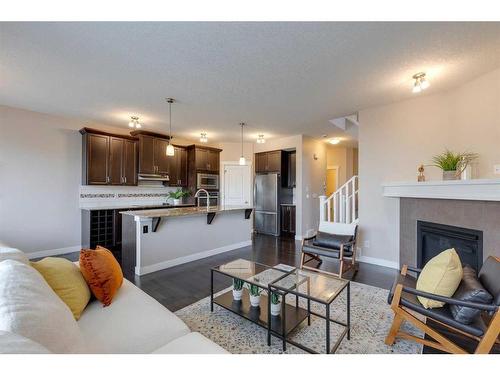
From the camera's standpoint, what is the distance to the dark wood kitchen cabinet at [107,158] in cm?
444

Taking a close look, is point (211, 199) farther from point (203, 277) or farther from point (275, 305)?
point (275, 305)

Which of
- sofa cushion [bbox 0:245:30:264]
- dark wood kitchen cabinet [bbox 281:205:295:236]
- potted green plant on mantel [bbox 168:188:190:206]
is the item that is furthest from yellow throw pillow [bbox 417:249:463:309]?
potted green plant on mantel [bbox 168:188:190:206]

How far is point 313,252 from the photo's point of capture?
11.2 feet

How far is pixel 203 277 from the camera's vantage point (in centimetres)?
319

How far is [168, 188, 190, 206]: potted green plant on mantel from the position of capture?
5.70 m

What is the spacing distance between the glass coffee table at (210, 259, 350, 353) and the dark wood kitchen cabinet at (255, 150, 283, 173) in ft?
13.6

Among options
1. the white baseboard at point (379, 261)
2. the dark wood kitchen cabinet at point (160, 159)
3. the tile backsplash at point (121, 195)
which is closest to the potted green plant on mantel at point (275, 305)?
the white baseboard at point (379, 261)

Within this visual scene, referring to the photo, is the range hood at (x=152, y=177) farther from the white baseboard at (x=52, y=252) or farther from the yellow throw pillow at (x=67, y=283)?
the yellow throw pillow at (x=67, y=283)

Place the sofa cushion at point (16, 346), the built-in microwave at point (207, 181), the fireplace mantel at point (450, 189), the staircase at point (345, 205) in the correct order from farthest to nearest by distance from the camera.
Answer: the built-in microwave at point (207, 181)
the staircase at point (345, 205)
the fireplace mantel at point (450, 189)
the sofa cushion at point (16, 346)

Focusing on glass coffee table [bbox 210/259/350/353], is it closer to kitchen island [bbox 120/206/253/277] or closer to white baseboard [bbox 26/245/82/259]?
kitchen island [bbox 120/206/253/277]

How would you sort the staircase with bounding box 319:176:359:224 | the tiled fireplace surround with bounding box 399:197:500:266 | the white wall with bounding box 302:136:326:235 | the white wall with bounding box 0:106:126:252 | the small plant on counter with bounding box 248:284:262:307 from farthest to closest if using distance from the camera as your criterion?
the white wall with bounding box 302:136:326:235 < the staircase with bounding box 319:176:359:224 < the white wall with bounding box 0:106:126:252 < the tiled fireplace surround with bounding box 399:197:500:266 < the small plant on counter with bounding box 248:284:262:307

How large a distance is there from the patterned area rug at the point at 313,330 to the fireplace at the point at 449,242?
1.13 meters

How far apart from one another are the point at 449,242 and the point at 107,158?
576cm
